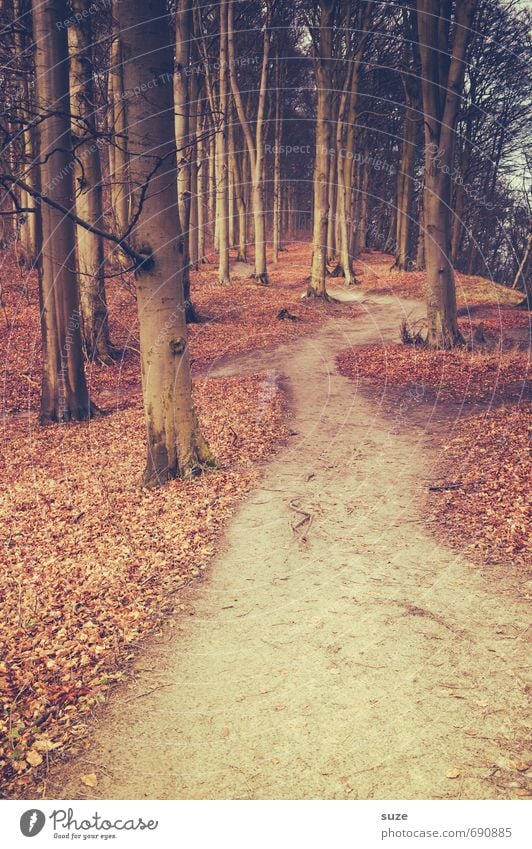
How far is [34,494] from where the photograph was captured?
34.9 ft

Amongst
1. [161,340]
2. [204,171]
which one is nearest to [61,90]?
[161,340]

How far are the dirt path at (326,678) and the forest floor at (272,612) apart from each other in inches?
0.8

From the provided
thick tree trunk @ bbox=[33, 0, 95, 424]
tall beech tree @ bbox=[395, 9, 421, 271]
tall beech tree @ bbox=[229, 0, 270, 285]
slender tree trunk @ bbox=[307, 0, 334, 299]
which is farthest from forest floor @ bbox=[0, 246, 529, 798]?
Result: tall beech tree @ bbox=[395, 9, 421, 271]

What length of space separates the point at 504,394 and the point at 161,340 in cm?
834

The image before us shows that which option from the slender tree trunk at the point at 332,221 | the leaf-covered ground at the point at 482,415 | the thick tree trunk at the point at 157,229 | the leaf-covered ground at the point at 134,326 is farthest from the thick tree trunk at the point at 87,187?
the slender tree trunk at the point at 332,221

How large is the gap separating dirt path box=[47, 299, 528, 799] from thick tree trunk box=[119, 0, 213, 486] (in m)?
1.99

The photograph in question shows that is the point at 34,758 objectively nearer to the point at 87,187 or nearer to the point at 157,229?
the point at 157,229

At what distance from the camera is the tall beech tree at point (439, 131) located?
663 inches

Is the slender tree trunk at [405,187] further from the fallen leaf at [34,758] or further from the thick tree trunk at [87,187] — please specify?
the fallen leaf at [34,758]

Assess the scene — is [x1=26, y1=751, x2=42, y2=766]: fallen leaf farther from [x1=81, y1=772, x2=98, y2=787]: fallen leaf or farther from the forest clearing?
[x1=81, y1=772, x2=98, y2=787]: fallen leaf

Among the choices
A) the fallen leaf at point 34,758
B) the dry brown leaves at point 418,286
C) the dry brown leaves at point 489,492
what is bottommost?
the fallen leaf at point 34,758

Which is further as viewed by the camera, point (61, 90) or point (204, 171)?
point (204, 171)

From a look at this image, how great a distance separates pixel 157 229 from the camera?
9.05 m
